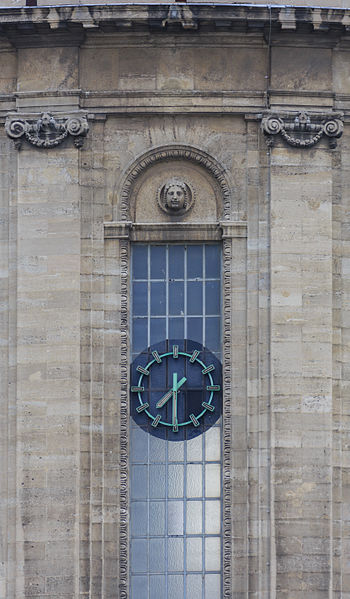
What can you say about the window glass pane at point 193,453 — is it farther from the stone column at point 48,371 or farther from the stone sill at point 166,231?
the stone sill at point 166,231

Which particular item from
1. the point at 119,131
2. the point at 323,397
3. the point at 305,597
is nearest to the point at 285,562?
the point at 305,597

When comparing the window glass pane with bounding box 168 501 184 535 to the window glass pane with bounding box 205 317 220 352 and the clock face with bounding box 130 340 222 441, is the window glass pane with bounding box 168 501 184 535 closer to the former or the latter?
the clock face with bounding box 130 340 222 441

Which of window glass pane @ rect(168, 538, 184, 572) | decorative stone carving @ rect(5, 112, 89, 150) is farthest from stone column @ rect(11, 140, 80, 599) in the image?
window glass pane @ rect(168, 538, 184, 572)

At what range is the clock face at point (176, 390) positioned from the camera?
150 ft

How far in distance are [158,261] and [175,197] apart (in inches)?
64.0

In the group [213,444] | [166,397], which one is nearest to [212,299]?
[166,397]

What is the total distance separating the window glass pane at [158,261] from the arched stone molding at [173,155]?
99 centimetres

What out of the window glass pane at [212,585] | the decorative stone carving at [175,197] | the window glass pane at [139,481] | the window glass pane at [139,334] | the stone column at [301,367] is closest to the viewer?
the stone column at [301,367]

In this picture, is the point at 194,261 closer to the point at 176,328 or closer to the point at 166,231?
the point at 166,231

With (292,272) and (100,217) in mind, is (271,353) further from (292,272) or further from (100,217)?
(100,217)

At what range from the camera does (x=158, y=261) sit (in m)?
46.2

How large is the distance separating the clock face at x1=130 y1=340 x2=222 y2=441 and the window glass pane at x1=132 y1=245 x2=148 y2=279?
5.82 feet

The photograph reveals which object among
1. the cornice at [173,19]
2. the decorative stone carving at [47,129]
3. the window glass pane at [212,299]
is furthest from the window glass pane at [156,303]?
the cornice at [173,19]

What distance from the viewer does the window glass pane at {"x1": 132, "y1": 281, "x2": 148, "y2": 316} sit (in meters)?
46.1
